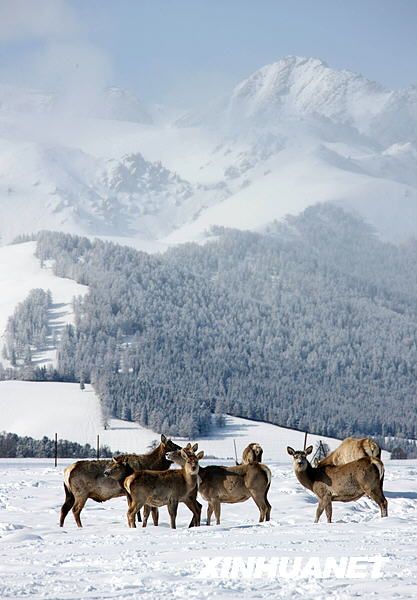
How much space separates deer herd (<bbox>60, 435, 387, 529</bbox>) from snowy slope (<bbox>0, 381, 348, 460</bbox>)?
10874cm

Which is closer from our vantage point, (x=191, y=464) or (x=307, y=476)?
(x=191, y=464)

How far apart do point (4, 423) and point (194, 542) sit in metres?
146

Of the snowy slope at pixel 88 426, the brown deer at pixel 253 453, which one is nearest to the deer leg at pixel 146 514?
the brown deer at pixel 253 453

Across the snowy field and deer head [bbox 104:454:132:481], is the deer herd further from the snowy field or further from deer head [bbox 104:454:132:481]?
the snowy field

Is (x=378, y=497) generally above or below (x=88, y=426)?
above

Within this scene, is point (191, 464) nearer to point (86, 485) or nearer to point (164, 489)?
point (164, 489)

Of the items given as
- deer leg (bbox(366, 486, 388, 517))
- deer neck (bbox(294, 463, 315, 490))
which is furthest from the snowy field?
deer neck (bbox(294, 463, 315, 490))

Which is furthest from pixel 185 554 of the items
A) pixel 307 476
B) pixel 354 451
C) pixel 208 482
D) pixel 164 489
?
pixel 354 451

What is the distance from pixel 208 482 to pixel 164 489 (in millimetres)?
1401

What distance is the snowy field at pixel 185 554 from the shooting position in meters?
12.7

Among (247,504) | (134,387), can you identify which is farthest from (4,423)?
(247,504)

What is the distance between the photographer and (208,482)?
75.6 feet

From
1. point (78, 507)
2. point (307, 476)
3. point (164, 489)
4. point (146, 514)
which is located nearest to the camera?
point (164, 489)

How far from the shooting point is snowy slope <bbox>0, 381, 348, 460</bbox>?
5728 inches
